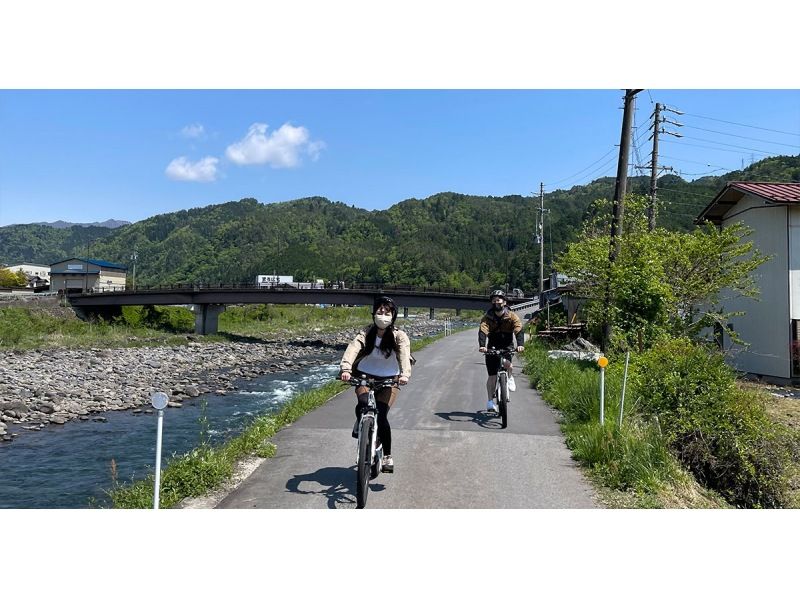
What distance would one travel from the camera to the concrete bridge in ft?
166

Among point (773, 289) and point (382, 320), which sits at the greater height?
point (773, 289)

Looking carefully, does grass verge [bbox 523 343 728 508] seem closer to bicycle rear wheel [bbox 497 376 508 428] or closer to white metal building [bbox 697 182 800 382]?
bicycle rear wheel [bbox 497 376 508 428]

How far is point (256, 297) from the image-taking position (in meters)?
52.8

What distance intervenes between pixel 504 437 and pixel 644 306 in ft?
19.2

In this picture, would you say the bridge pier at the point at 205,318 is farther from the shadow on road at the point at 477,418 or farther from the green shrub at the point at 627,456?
the green shrub at the point at 627,456

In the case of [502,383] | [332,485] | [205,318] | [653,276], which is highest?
[653,276]

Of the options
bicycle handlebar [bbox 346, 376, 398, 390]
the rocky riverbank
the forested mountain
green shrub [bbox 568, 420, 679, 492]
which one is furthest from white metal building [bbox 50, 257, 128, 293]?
green shrub [bbox 568, 420, 679, 492]

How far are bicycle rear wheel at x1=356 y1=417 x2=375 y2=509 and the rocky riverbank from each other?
14319 millimetres

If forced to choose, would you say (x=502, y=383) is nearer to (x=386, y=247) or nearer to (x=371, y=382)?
(x=371, y=382)

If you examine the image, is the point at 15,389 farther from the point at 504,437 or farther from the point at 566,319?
the point at 566,319

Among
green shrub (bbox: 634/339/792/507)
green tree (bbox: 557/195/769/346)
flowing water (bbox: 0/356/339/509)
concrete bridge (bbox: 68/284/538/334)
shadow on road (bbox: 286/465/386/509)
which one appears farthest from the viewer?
concrete bridge (bbox: 68/284/538/334)

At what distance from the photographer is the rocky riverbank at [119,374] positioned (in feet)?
62.4

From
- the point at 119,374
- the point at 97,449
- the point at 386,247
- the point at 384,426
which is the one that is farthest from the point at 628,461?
the point at 386,247

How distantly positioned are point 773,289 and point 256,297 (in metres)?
42.4
